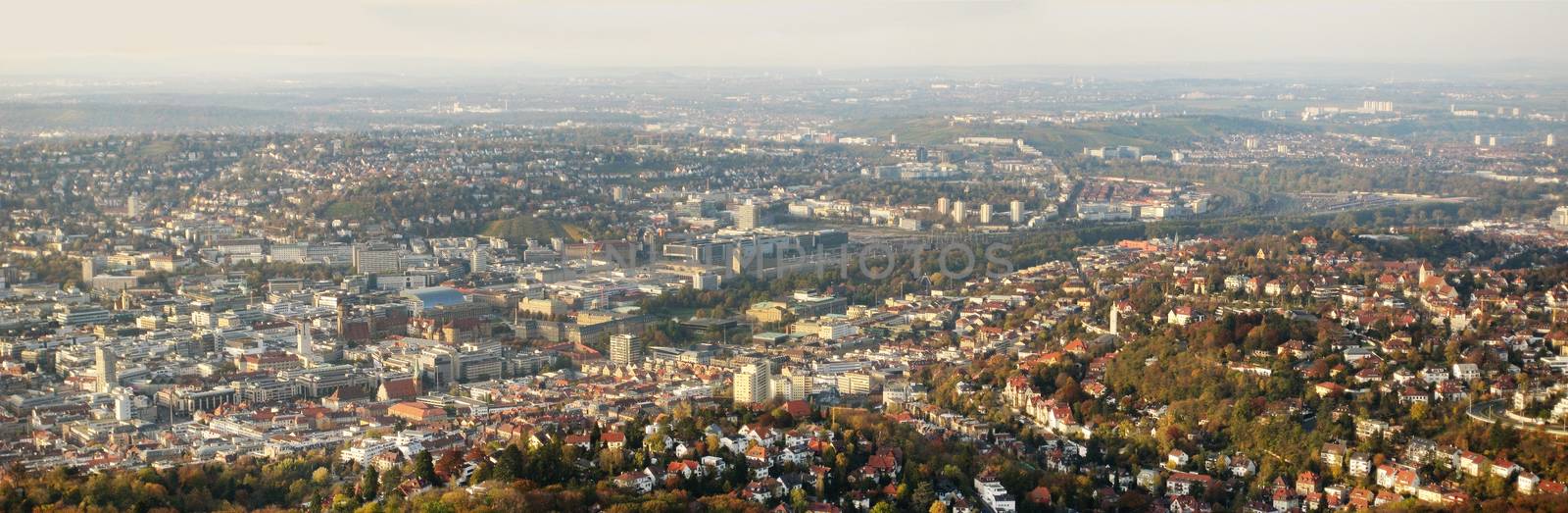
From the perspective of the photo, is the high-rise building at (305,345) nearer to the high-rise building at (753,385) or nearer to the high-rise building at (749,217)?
the high-rise building at (753,385)

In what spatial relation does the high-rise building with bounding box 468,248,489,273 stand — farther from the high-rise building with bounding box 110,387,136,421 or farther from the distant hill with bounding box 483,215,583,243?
the high-rise building with bounding box 110,387,136,421

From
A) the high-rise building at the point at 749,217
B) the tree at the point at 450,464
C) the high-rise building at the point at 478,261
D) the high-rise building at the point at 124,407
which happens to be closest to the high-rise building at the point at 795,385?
the tree at the point at 450,464

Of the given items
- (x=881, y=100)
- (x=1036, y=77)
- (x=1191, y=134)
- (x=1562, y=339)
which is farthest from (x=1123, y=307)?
(x=1036, y=77)

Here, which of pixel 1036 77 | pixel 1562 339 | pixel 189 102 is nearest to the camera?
pixel 1562 339

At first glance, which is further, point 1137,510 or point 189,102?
point 189,102

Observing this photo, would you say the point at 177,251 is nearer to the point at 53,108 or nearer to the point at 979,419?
→ the point at 979,419

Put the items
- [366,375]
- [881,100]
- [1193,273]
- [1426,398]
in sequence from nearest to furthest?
[1426,398], [366,375], [1193,273], [881,100]

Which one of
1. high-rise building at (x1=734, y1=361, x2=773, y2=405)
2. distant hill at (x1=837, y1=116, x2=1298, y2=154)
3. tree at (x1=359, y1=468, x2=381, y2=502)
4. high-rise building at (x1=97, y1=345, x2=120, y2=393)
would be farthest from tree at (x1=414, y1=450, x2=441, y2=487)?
distant hill at (x1=837, y1=116, x2=1298, y2=154)
